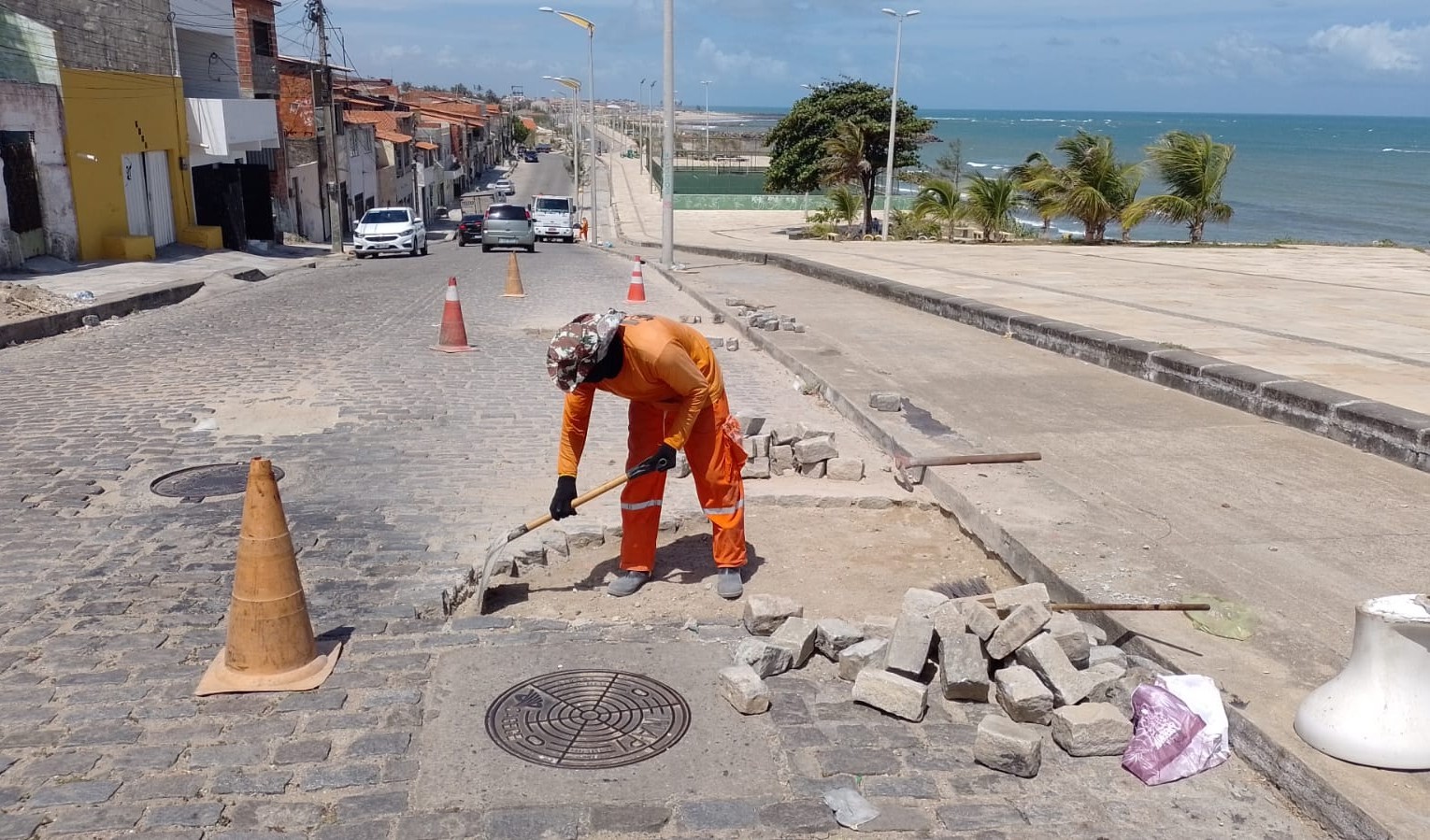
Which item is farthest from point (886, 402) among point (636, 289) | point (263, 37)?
point (263, 37)

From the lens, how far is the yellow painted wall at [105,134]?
21.5 meters

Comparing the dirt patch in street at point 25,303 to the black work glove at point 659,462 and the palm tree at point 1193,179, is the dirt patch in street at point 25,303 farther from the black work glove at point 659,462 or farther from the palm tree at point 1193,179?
the palm tree at point 1193,179

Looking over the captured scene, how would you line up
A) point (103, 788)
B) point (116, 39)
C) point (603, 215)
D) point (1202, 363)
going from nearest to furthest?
point (103, 788), point (1202, 363), point (116, 39), point (603, 215)

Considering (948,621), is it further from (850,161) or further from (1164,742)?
(850,161)

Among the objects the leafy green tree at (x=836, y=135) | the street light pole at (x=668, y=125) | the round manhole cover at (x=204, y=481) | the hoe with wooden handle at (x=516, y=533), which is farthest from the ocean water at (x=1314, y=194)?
the hoe with wooden handle at (x=516, y=533)

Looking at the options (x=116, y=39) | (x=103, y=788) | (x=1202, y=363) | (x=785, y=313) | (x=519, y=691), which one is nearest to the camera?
(x=103, y=788)

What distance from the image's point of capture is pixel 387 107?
2456 inches

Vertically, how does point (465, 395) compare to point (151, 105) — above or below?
below

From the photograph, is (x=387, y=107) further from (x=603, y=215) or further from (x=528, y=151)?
(x=528, y=151)

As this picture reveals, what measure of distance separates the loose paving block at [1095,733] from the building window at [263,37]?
132 feet

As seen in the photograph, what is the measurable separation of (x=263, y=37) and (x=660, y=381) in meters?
40.1

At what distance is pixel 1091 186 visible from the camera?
27.7 metres

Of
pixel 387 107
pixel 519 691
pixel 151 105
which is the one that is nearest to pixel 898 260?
pixel 151 105

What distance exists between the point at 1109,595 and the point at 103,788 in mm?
3880
